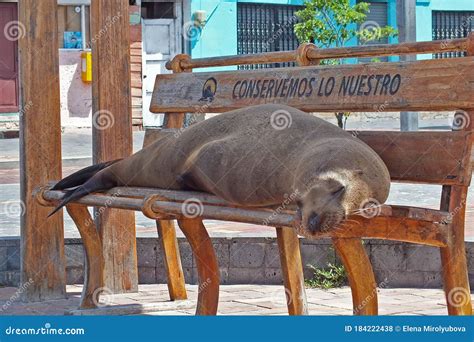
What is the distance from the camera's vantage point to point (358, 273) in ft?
14.8

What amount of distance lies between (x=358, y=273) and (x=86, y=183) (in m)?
1.98

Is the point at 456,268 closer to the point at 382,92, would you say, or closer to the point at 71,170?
the point at 382,92

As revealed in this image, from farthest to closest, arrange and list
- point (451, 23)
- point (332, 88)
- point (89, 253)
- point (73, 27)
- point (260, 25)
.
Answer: point (451, 23) < point (260, 25) < point (73, 27) < point (89, 253) < point (332, 88)

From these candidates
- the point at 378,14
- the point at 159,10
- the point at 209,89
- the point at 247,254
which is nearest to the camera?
the point at 209,89

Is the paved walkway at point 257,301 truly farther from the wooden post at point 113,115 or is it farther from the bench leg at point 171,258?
the wooden post at point 113,115

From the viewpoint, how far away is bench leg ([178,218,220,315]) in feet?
18.5

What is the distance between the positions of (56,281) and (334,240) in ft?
9.28

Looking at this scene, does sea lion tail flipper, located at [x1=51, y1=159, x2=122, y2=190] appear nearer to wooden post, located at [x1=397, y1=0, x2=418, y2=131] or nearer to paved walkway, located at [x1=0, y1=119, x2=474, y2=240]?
paved walkway, located at [x1=0, y1=119, x2=474, y2=240]

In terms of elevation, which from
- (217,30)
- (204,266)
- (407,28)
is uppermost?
(217,30)

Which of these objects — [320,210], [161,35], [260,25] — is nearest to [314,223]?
[320,210]

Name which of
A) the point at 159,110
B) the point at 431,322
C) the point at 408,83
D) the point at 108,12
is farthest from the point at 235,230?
the point at 431,322

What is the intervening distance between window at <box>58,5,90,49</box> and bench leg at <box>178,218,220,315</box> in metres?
18.2

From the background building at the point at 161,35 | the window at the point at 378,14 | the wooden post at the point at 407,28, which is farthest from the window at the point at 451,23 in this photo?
the wooden post at the point at 407,28

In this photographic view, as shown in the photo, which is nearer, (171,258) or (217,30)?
(171,258)
